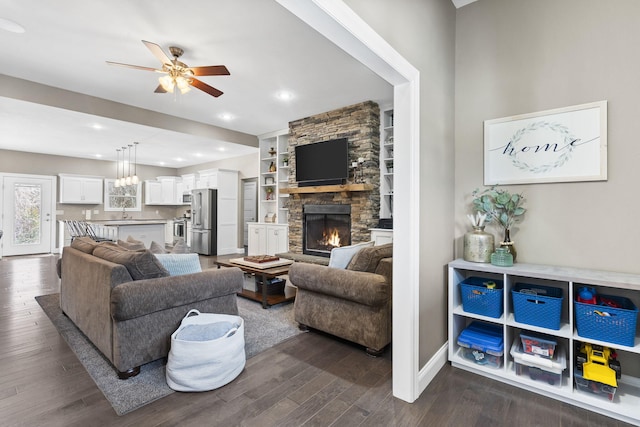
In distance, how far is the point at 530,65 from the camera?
7.48ft

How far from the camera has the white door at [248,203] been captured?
27.8 feet

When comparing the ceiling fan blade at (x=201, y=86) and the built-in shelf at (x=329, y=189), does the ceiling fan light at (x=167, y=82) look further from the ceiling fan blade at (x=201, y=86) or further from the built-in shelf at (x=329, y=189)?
the built-in shelf at (x=329, y=189)

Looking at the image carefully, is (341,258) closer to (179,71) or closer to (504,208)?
(504,208)

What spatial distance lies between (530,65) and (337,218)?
360cm

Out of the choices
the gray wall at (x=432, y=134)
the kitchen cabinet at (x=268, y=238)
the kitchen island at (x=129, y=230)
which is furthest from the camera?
the kitchen island at (x=129, y=230)

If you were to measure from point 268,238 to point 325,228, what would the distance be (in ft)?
5.09

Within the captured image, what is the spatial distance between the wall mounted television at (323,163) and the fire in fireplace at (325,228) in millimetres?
483

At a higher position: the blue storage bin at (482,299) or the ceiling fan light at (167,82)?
the ceiling fan light at (167,82)

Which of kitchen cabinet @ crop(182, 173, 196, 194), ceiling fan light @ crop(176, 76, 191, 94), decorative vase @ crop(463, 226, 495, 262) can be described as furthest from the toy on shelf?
kitchen cabinet @ crop(182, 173, 196, 194)

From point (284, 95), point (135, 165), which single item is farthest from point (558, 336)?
point (135, 165)

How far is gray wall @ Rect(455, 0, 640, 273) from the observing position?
1.94 meters

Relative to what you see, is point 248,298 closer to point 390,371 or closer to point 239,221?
point 390,371

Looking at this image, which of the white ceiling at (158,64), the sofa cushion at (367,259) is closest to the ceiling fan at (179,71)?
the white ceiling at (158,64)

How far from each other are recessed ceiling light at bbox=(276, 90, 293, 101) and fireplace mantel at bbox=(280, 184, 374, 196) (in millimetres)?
1572
